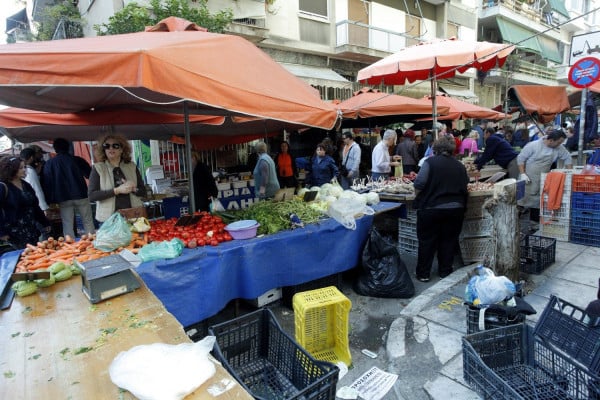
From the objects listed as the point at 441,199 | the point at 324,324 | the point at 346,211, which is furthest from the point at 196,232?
the point at 441,199

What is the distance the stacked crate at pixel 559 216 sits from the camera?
5867mm

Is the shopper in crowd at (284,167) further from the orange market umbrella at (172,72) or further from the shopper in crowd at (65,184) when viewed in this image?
the orange market umbrella at (172,72)

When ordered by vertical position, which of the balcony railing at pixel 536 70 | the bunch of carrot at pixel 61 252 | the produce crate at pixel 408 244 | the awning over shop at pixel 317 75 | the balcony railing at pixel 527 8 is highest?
the balcony railing at pixel 527 8

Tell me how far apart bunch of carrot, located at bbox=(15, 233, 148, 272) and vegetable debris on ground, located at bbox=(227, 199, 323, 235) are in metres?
1.28

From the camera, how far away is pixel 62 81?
96.7 inches

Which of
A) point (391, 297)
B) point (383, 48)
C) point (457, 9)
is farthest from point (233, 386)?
point (457, 9)

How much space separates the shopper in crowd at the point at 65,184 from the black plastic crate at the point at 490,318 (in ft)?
20.1

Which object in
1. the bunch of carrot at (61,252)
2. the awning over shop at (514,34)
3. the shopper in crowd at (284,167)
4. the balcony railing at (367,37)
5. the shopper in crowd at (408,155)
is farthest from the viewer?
the awning over shop at (514,34)

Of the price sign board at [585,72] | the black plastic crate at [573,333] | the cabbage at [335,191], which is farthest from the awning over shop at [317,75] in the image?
the black plastic crate at [573,333]

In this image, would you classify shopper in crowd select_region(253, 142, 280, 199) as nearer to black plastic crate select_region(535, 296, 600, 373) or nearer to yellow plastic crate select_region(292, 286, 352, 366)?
yellow plastic crate select_region(292, 286, 352, 366)

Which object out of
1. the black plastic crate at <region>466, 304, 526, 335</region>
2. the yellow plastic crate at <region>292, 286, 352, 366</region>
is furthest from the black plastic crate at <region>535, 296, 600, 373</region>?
the yellow plastic crate at <region>292, 286, 352, 366</region>

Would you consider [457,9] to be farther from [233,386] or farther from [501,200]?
[233,386]

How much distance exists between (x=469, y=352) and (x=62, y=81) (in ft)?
11.1

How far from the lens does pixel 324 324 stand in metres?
3.26
